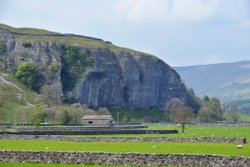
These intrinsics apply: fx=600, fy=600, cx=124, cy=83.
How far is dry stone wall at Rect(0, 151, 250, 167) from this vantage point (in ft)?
141

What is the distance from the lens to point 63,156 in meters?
48.0

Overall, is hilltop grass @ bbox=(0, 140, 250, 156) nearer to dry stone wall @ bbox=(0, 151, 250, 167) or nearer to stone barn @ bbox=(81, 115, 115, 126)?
dry stone wall @ bbox=(0, 151, 250, 167)

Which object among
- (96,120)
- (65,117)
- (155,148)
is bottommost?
(155,148)

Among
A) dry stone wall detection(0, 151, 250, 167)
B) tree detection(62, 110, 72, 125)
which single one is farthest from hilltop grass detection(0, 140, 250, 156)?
tree detection(62, 110, 72, 125)

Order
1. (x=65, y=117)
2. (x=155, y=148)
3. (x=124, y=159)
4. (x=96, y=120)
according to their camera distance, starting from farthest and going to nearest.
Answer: (x=96, y=120), (x=65, y=117), (x=155, y=148), (x=124, y=159)

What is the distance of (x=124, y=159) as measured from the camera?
152 feet

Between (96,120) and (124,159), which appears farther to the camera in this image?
(96,120)

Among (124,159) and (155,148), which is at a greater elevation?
(155,148)

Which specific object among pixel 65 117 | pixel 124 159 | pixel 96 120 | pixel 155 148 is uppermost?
pixel 65 117

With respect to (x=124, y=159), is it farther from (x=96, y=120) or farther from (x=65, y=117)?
(x=96, y=120)

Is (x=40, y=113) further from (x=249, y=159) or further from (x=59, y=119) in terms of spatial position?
(x=249, y=159)

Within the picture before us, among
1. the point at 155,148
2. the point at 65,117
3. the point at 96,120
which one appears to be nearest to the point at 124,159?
the point at 155,148

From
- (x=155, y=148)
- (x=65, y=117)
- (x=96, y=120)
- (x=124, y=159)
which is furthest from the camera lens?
(x=96, y=120)

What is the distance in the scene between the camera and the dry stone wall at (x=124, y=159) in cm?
4291
